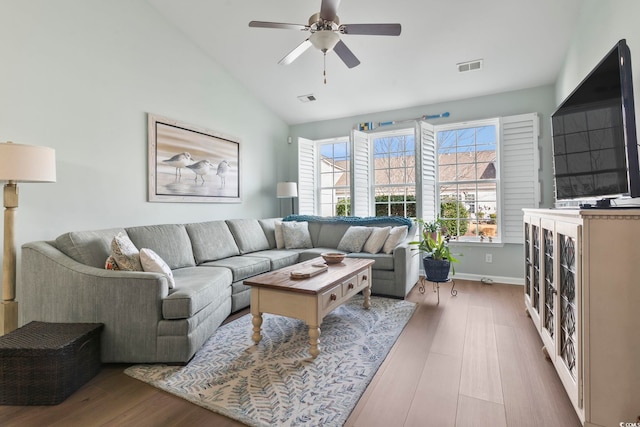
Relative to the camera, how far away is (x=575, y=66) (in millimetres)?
2957

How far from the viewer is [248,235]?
4066mm

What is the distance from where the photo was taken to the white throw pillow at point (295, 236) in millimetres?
4363

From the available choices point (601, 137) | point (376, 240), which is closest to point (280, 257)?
point (376, 240)

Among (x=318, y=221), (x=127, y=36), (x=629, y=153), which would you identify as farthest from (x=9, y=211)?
(x=629, y=153)

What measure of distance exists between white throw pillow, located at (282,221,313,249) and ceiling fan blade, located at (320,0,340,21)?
2736 mm

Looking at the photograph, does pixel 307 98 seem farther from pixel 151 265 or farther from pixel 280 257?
pixel 151 265

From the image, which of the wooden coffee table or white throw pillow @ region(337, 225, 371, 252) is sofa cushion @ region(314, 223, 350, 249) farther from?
the wooden coffee table

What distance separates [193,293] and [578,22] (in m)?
4.11

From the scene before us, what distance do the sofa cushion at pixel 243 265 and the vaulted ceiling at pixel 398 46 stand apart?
257 centimetres

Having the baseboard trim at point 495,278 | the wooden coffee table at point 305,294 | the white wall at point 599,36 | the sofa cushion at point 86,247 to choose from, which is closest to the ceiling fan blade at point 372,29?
the white wall at point 599,36

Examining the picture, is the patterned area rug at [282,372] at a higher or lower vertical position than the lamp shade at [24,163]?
lower

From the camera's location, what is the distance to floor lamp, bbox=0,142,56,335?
1.99 meters

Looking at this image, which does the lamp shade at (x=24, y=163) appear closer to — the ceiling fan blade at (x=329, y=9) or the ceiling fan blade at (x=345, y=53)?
the ceiling fan blade at (x=329, y=9)

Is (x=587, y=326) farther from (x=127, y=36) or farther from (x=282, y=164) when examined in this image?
(x=282, y=164)
